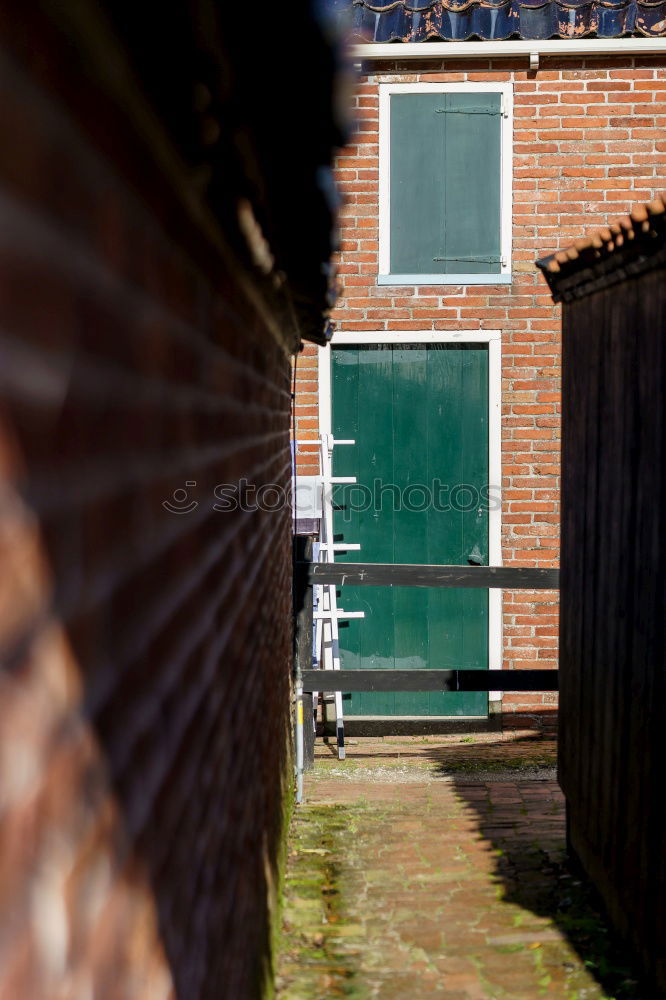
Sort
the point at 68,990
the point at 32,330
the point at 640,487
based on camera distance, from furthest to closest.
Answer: the point at 640,487 < the point at 68,990 < the point at 32,330

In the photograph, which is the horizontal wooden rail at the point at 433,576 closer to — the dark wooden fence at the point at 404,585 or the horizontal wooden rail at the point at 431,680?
the dark wooden fence at the point at 404,585

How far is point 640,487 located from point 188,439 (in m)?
2.80

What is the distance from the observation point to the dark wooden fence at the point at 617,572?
3992 mm

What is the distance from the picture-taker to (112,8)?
3.57 feet

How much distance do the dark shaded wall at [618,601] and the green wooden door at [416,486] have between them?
254 centimetres

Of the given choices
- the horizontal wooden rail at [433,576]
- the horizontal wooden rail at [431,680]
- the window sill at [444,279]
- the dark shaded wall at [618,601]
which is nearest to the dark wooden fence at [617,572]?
the dark shaded wall at [618,601]

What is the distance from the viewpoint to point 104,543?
1.15m

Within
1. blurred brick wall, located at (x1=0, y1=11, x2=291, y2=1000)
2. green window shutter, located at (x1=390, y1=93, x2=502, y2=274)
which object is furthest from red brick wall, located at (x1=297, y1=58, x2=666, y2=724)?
blurred brick wall, located at (x1=0, y1=11, x2=291, y2=1000)

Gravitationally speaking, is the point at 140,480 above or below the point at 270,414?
below

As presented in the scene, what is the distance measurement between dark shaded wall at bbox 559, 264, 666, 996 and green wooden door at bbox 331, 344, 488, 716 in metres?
2.54

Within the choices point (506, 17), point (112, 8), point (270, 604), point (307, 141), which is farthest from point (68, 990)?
point (506, 17)

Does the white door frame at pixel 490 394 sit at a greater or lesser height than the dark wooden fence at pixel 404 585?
greater

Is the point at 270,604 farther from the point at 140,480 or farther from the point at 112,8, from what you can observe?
the point at 112,8

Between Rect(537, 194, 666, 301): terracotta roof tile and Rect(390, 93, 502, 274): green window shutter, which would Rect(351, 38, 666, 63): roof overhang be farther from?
Rect(537, 194, 666, 301): terracotta roof tile
